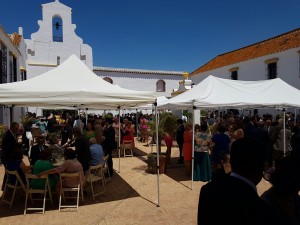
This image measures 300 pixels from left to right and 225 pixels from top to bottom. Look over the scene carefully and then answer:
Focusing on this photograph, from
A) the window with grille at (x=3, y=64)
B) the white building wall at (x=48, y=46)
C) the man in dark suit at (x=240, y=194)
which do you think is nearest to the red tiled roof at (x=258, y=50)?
the white building wall at (x=48, y=46)

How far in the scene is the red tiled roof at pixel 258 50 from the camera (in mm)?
20136

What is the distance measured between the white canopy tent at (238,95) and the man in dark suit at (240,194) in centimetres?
508

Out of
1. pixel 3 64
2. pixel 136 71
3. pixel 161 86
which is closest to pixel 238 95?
pixel 3 64

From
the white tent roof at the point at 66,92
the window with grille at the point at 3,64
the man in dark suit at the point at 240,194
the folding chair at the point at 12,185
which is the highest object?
the window with grille at the point at 3,64

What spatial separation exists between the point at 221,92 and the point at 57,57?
25.1 meters

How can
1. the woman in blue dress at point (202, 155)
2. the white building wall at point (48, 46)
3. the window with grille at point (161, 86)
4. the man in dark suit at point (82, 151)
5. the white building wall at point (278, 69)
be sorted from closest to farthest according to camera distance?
the man in dark suit at point (82, 151), the woman in blue dress at point (202, 155), the white building wall at point (278, 69), the white building wall at point (48, 46), the window with grille at point (161, 86)

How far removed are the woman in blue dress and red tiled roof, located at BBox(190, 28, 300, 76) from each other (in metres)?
14.9

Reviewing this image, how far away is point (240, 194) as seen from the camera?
157 cm

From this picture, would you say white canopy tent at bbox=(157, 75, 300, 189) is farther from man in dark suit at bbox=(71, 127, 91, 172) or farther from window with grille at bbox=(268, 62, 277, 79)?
window with grille at bbox=(268, 62, 277, 79)

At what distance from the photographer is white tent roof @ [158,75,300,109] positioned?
7.05m

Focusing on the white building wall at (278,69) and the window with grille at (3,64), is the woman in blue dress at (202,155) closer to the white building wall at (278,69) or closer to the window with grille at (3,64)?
the window with grille at (3,64)

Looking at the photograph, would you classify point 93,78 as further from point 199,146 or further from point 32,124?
point 32,124

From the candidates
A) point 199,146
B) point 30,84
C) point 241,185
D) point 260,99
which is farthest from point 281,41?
point 241,185

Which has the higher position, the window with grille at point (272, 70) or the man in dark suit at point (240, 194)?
the window with grille at point (272, 70)
